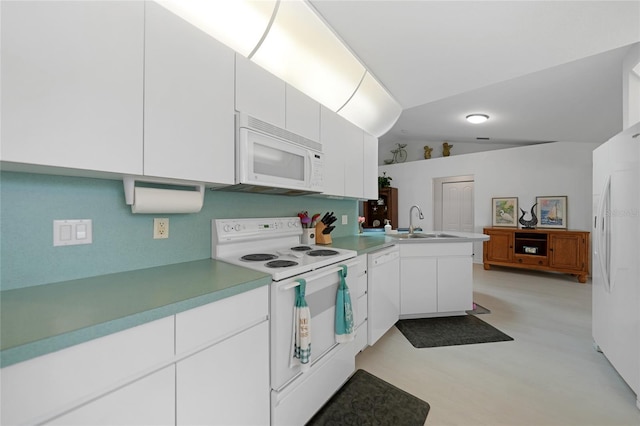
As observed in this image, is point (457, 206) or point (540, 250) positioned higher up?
point (457, 206)

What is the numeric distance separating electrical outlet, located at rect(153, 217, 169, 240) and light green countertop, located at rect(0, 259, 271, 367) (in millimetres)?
199

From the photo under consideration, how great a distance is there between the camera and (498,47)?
1885 millimetres

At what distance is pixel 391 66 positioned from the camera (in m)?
2.22

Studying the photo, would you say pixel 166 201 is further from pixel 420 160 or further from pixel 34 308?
pixel 420 160

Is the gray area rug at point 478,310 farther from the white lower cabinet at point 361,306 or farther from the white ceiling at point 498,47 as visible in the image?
the white ceiling at point 498,47

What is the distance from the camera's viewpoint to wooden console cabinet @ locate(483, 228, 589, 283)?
418cm

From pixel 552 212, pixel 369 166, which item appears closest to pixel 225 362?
pixel 369 166

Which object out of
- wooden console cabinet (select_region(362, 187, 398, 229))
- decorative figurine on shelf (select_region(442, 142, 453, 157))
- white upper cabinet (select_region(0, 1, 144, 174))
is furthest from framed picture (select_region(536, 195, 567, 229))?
white upper cabinet (select_region(0, 1, 144, 174))

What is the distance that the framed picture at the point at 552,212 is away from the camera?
466 centimetres

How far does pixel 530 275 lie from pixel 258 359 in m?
5.37

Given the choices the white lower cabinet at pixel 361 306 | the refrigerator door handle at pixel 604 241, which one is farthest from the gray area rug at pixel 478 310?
the white lower cabinet at pixel 361 306

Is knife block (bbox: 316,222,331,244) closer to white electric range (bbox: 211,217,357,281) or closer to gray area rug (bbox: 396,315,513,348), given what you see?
white electric range (bbox: 211,217,357,281)

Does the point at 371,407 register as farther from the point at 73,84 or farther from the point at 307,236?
the point at 73,84

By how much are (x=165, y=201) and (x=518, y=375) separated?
2.65 m
